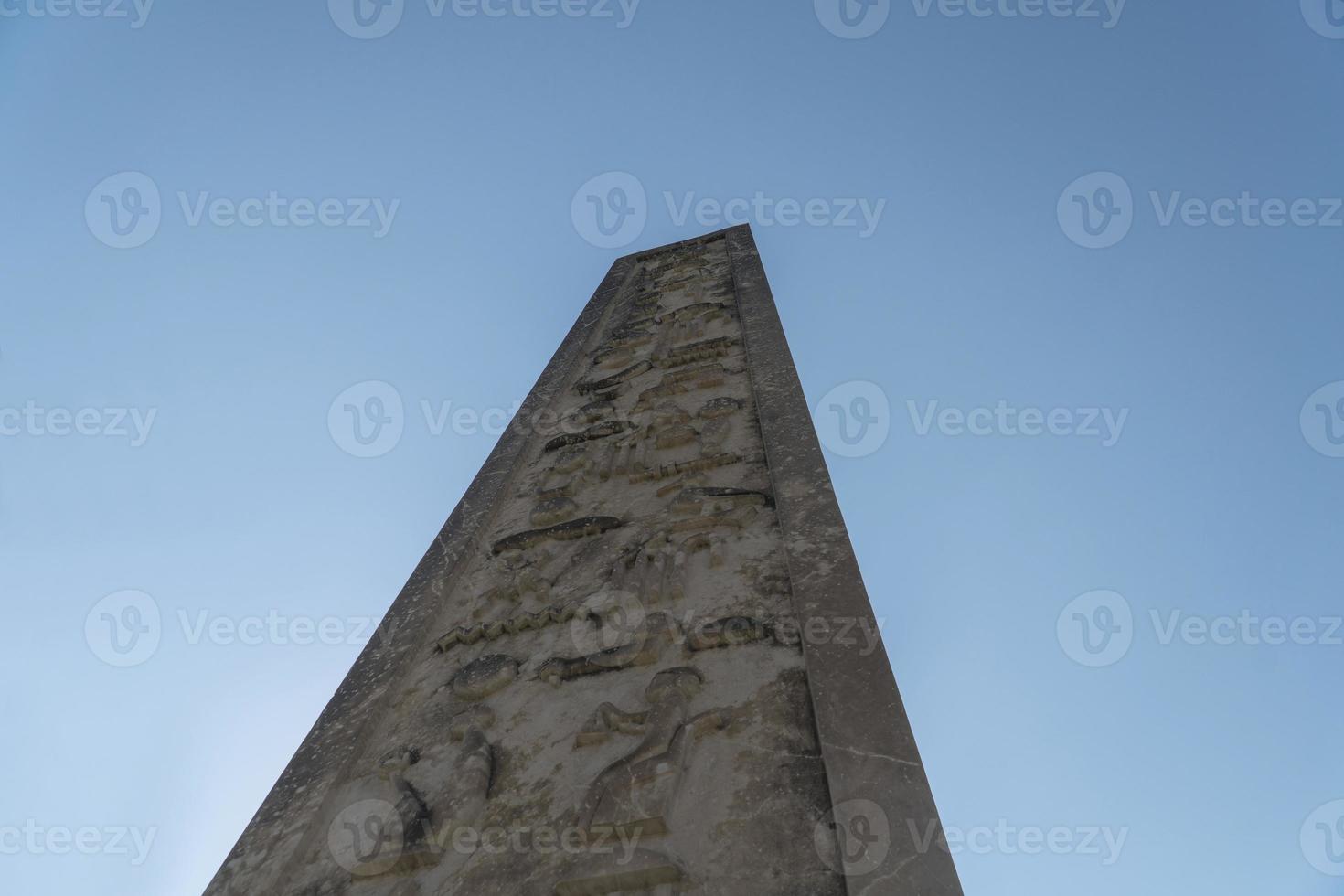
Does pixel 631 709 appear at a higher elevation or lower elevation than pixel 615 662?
lower

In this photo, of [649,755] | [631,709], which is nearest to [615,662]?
[631,709]

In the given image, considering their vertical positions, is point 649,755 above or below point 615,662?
below

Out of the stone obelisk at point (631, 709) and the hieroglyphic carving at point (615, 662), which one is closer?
the stone obelisk at point (631, 709)

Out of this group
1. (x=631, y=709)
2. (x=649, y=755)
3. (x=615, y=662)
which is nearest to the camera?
(x=649, y=755)

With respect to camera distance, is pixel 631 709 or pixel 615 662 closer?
pixel 631 709

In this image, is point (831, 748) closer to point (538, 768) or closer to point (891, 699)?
point (891, 699)

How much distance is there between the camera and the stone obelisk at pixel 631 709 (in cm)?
254

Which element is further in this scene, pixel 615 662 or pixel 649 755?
pixel 615 662

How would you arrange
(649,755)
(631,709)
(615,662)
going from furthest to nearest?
(615,662) → (631,709) → (649,755)

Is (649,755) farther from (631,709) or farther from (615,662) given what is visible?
(615,662)

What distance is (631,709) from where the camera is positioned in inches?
124

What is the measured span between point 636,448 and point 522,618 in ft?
4.93

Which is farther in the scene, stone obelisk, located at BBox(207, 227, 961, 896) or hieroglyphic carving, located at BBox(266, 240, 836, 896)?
hieroglyphic carving, located at BBox(266, 240, 836, 896)

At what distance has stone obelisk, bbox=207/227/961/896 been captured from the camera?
254cm
